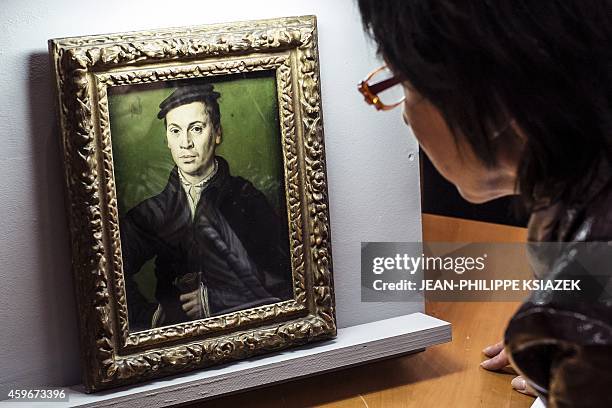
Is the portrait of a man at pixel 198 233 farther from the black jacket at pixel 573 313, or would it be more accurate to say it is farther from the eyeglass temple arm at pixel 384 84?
the black jacket at pixel 573 313

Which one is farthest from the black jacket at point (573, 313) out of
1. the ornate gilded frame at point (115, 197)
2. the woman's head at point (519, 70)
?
the ornate gilded frame at point (115, 197)

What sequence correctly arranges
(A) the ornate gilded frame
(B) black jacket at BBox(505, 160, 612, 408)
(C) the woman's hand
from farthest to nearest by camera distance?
(C) the woman's hand, (A) the ornate gilded frame, (B) black jacket at BBox(505, 160, 612, 408)

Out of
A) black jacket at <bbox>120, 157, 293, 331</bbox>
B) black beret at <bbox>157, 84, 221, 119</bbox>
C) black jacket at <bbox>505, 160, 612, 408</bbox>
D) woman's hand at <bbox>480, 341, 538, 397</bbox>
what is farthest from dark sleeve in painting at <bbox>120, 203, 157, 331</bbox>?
black jacket at <bbox>505, 160, 612, 408</bbox>

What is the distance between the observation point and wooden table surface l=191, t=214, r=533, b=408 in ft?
5.47

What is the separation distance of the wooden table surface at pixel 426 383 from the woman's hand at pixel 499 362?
0.01 metres

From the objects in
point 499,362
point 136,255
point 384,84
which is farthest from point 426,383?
point 384,84

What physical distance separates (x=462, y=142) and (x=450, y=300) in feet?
4.46

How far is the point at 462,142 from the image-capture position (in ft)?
2.32

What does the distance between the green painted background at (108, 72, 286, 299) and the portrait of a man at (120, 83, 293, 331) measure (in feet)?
0.04

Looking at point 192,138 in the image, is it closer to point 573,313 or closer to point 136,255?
point 136,255

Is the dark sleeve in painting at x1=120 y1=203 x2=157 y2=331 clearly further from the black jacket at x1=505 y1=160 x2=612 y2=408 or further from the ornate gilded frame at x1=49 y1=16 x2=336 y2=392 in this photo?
the black jacket at x1=505 y1=160 x2=612 y2=408

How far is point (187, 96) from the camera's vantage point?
1558mm

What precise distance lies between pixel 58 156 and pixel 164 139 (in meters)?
0.16

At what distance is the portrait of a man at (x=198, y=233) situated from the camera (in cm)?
156
